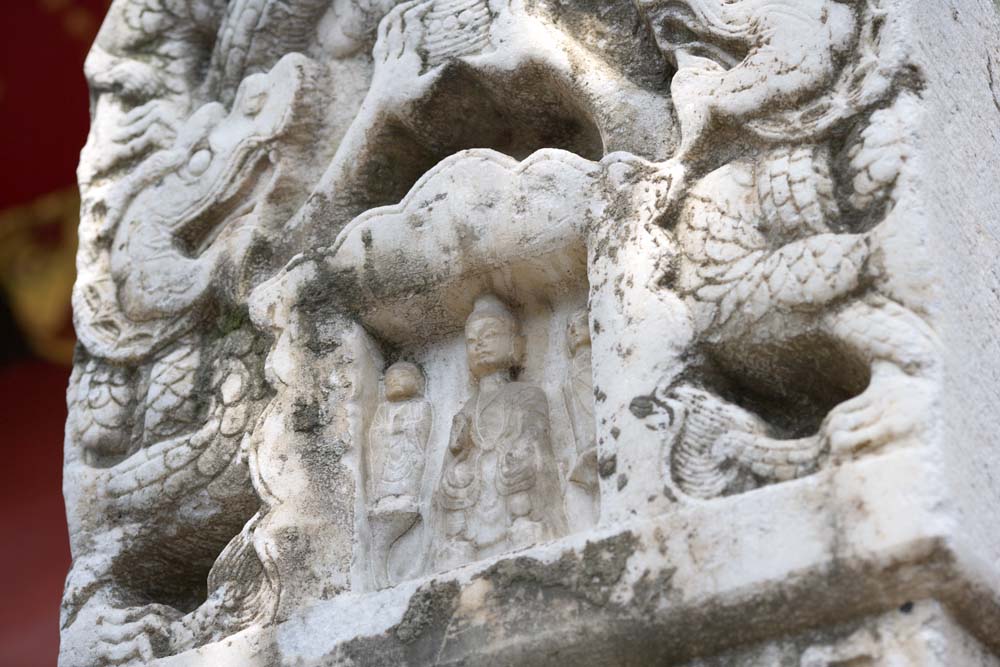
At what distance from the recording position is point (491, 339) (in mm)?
2844

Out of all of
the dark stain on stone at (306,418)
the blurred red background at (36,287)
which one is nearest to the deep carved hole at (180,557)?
the dark stain on stone at (306,418)

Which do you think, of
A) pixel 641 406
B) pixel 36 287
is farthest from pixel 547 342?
pixel 36 287

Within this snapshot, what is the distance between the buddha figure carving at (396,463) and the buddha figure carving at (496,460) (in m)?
0.07

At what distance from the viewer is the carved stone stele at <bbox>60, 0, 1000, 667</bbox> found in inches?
88.3

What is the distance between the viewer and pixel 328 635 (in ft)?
8.51

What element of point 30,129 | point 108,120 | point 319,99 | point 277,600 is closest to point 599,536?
point 277,600

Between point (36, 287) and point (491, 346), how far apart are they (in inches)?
110

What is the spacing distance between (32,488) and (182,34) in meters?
1.74

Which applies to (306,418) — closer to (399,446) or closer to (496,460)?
(399,446)

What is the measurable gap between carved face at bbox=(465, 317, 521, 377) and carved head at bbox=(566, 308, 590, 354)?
11 centimetres

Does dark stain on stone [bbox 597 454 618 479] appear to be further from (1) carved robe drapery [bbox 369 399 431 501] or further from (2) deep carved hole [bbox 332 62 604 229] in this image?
(2) deep carved hole [bbox 332 62 604 229]

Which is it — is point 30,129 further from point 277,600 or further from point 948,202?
point 948,202

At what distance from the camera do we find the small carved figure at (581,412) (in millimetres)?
2627

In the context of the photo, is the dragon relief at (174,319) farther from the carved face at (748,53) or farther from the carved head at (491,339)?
the carved face at (748,53)
